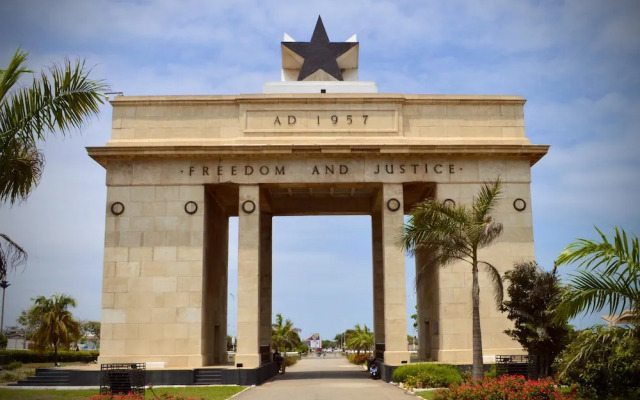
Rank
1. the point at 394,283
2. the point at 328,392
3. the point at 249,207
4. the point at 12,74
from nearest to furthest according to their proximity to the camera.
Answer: the point at 12,74
the point at 328,392
the point at 394,283
the point at 249,207

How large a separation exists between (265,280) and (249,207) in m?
10.5

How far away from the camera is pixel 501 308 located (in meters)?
28.5

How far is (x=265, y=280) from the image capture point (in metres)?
45.4

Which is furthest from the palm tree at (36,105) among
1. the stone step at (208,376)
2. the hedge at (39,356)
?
the hedge at (39,356)

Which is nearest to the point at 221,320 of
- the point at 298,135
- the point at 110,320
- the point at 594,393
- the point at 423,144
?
the point at 110,320

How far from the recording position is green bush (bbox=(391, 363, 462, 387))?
93.2ft

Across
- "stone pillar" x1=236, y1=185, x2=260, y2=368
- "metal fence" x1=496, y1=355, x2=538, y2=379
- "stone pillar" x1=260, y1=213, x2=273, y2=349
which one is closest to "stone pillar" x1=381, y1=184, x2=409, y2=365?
"stone pillar" x1=236, y1=185, x2=260, y2=368

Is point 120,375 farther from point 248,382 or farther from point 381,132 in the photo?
point 381,132

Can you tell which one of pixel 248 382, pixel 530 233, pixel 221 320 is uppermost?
pixel 530 233

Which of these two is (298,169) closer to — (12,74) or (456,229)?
(456,229)

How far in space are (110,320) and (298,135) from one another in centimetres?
1393

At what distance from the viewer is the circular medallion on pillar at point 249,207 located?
1425 inches

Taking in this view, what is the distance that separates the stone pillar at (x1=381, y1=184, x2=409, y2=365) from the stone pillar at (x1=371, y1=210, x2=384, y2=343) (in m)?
7.44

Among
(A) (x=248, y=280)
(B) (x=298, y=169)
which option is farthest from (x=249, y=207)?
(A) (x=248, y=280)
